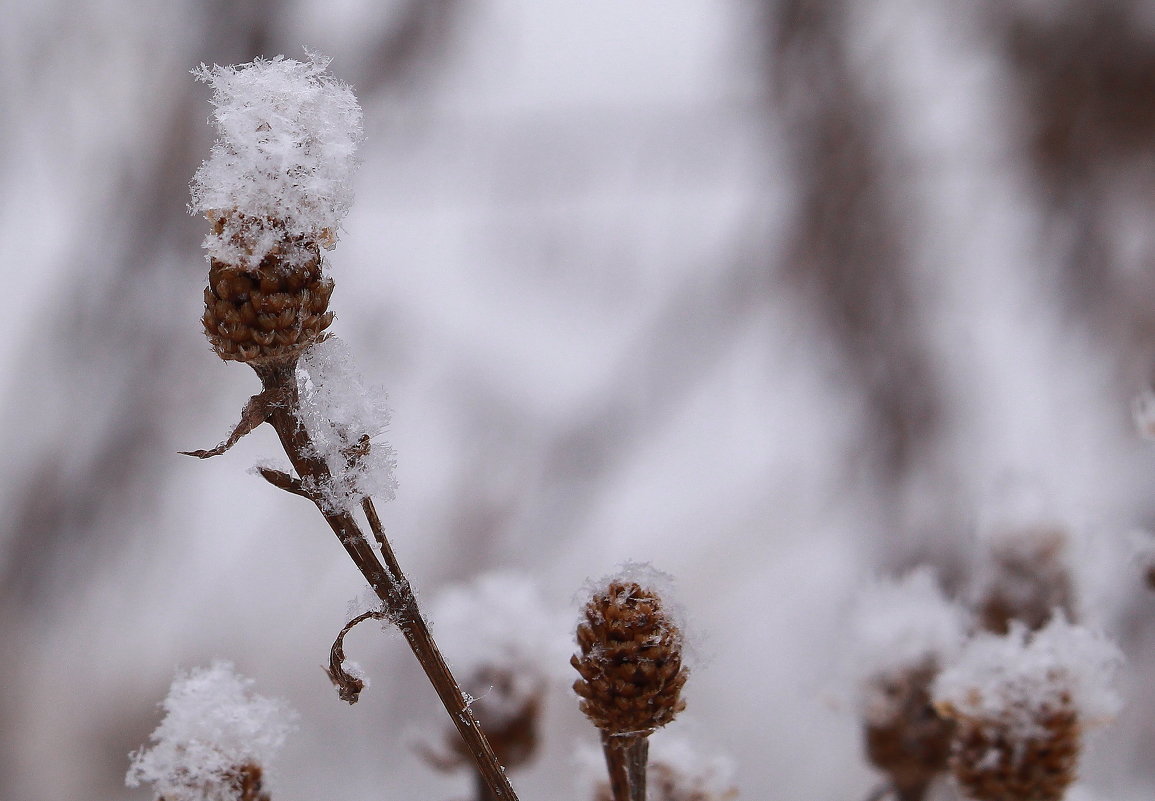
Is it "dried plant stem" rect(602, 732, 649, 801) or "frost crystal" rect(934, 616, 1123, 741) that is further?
"frost crystal" rect(934, 616, 1123, 741)

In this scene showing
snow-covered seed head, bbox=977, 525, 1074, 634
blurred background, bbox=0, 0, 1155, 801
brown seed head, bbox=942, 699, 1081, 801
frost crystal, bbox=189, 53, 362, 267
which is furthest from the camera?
blurred background, bbox=0, 0, 1155, 801

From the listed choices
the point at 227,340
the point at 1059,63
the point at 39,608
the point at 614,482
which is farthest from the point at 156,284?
the point at 1059,63

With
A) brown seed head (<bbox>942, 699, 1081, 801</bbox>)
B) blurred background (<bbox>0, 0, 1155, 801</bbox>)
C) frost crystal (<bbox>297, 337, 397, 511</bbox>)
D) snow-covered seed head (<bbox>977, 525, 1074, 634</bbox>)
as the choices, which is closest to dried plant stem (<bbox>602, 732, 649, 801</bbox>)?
frost crystal (<bbox>297, 337, 397, 511</bbox>)

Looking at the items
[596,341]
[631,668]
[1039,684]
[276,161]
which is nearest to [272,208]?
[276,161]

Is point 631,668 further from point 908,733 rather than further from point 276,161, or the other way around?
point 908,733

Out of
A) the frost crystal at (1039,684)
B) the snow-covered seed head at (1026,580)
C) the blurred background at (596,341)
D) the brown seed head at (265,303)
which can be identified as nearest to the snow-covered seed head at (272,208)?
the brown seed head at (265,303)

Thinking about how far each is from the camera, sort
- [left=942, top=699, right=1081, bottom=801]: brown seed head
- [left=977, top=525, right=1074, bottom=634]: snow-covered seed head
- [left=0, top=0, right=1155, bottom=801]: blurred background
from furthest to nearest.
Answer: [left=0, top=0, right=1155, bottom=801]: blurred background
[left=977, top=525, right=1074, bottom=634]: snow-covered seed head
[left=942, top=699, right=1081, bottom=801]: brown seed head

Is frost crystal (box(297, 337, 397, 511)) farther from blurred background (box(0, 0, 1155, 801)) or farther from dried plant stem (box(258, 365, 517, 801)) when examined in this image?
blurred background (box(0, 0, 1155, 801))
